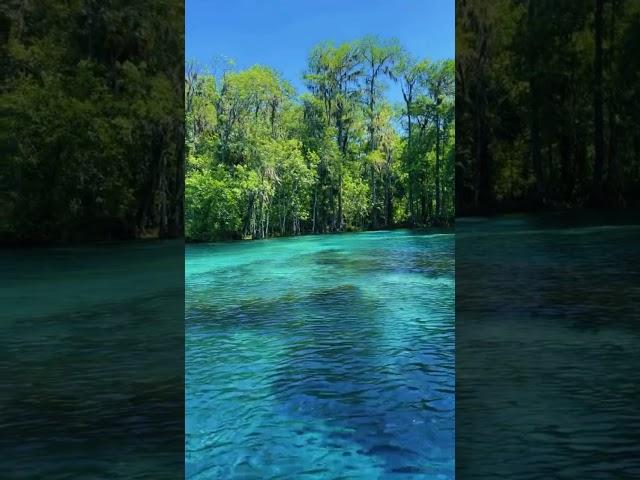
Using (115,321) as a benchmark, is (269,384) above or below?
below

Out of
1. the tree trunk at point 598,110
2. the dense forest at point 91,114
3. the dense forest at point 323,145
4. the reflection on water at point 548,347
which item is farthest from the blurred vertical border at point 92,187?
the dense forest at point 323,145

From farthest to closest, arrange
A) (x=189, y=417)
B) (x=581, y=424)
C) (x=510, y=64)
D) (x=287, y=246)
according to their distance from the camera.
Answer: (x=287, y=246), (x=510, y=64), (x=189, y=417), (x=581, y=424)

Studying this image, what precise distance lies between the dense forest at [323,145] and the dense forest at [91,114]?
16584 millimetres

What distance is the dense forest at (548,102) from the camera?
7.86 m

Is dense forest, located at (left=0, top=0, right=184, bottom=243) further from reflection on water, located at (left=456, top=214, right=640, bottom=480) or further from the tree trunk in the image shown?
the tree trunk

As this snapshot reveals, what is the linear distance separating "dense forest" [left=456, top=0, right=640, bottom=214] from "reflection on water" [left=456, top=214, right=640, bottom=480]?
42 cm

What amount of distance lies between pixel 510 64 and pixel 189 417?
5318mm

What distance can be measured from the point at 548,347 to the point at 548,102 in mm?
3108

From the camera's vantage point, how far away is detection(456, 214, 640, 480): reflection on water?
13.5 feet

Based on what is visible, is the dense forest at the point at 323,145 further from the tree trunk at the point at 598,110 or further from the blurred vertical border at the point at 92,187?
the tree trunk at the point at 598,110

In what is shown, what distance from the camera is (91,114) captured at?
691 cm

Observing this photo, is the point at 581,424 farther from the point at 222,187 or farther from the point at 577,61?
the point at 222,187

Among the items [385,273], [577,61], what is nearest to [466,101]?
[577,61]

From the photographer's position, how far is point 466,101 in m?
8.09
